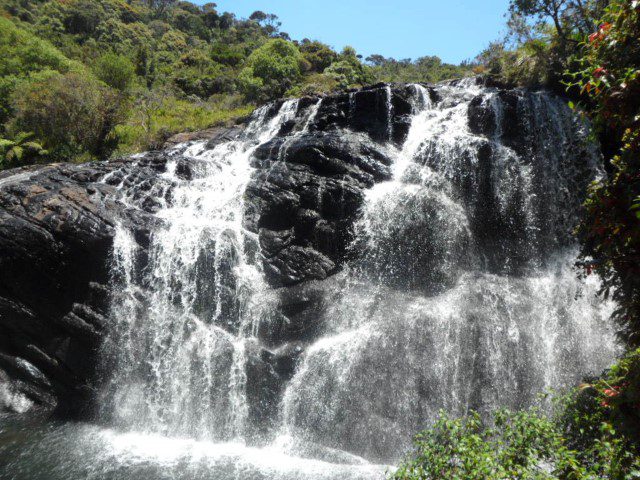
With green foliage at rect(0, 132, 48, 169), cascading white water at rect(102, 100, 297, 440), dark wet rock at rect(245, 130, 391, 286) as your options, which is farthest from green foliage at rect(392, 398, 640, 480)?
green foliage at rect(0, 132, 48, 169)

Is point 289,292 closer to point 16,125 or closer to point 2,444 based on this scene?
point 2,444

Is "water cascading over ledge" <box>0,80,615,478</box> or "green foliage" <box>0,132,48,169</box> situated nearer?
"water cascading over ledge" <box>0,80,615,478</box>

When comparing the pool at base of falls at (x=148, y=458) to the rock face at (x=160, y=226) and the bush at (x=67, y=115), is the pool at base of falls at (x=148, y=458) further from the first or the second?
the bush at (x=67, y=115)

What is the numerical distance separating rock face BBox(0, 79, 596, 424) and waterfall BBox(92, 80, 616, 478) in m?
0.18

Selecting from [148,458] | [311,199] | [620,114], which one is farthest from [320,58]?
[620,114]

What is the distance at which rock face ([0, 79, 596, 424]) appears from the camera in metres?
12.7

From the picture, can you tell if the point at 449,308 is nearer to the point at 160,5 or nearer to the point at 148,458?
the point at 148,458

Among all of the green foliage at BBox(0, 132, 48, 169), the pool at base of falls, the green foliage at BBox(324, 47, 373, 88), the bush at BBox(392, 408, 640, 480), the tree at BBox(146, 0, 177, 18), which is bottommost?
the pool at base of falls

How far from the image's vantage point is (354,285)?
545 inches

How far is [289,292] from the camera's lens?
1373 cm

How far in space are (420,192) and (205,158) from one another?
981 cm

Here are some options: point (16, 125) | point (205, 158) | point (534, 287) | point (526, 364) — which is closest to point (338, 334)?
point (526, 364)

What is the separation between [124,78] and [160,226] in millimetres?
25610

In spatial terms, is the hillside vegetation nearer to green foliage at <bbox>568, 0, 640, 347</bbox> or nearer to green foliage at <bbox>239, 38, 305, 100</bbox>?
green foliage at <bbox>239, 38, 305, 100</bbox>
